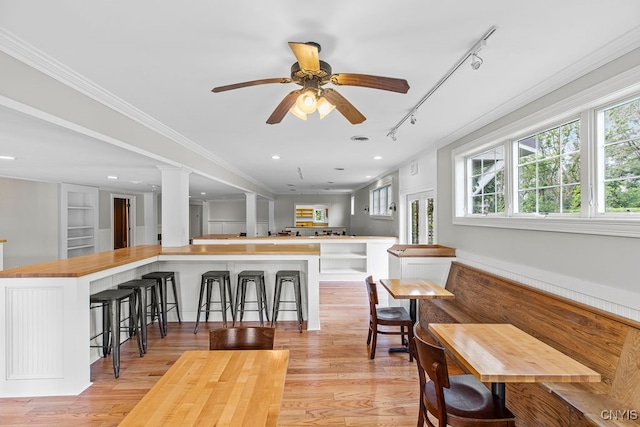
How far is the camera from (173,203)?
14.6 ft

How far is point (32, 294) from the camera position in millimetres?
2516

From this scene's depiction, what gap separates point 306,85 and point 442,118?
2.01 metres

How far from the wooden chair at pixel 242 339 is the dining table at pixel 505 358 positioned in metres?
1.09

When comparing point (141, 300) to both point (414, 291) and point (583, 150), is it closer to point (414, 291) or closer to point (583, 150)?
point (414, 291)

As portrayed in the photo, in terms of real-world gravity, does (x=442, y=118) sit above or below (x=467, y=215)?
above

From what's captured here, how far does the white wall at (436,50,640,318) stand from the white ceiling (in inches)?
4.1

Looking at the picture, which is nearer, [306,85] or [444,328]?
[306,85]

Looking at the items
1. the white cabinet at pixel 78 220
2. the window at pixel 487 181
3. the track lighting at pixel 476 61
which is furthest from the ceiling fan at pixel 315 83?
the white cabinet at pixel 78 220

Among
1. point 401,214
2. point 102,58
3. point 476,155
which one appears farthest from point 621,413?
point 401,214

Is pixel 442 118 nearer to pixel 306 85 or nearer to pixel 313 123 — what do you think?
pixel 313 123

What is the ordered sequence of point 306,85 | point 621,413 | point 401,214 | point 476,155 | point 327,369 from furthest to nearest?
point 401,214 → point 476,155 → point 327,369 → point 306,85 → point 621,413

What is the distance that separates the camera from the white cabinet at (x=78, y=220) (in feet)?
23.8

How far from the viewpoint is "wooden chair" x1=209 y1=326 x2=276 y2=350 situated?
193cm

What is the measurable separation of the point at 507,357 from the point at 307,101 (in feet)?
5.99
